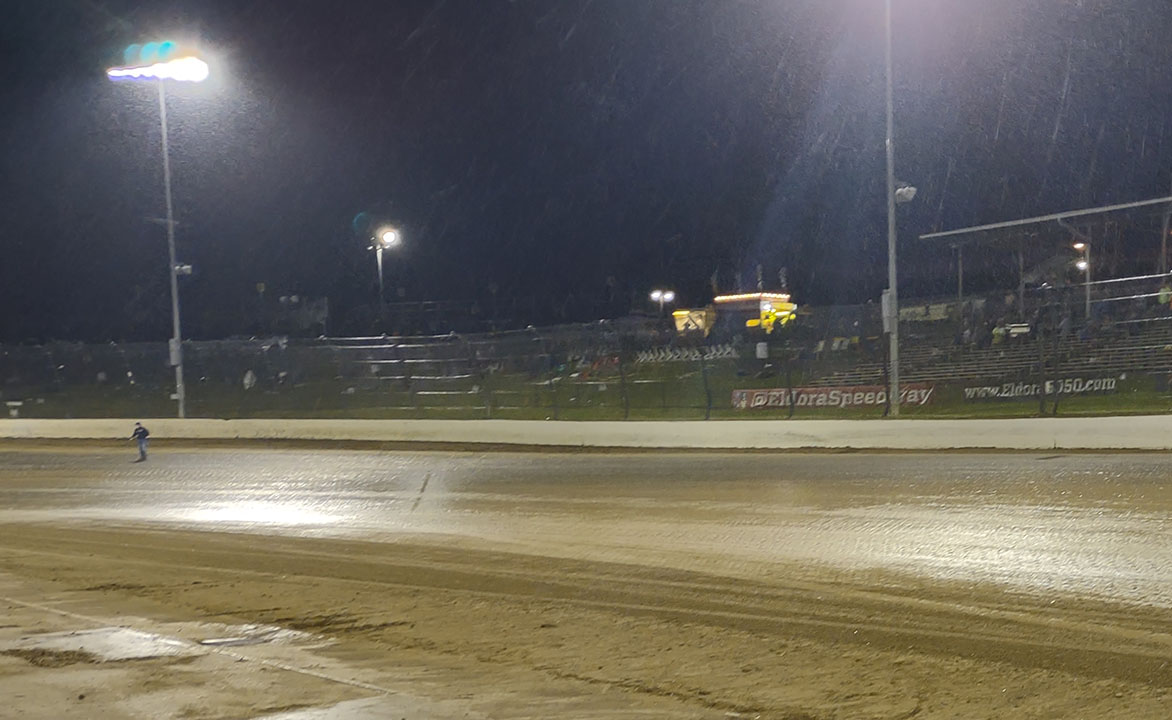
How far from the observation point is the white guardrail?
702 inches

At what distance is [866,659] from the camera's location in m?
6.67

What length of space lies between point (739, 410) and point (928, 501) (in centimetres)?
1045

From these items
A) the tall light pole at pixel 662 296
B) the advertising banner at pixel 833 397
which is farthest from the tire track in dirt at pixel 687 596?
the tall light pole at pixel 662 296

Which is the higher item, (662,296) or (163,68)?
(163,68)

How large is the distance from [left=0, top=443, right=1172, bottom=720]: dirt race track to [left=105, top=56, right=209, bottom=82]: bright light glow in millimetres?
13354

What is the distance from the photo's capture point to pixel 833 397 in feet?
75.4

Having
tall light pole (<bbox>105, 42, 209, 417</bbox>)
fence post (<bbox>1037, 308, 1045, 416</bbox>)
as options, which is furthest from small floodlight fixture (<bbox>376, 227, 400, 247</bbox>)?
fence post (<bbox>1037, 308, 1045, 416</bbox>)

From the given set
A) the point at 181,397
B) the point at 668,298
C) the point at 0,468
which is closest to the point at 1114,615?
the point at 0,468

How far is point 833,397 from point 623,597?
1511 cm

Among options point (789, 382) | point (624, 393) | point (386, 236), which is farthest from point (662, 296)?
point (789, 382)

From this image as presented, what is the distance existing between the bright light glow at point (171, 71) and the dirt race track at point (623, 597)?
43.8 ft

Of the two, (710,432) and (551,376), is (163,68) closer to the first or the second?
(551,376)

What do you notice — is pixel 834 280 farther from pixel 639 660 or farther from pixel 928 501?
pixel 639 660

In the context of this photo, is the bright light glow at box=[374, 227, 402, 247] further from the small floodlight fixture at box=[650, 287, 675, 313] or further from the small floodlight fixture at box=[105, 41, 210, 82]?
the small floodlight fixture at box=[650, 287, 675, 313]
